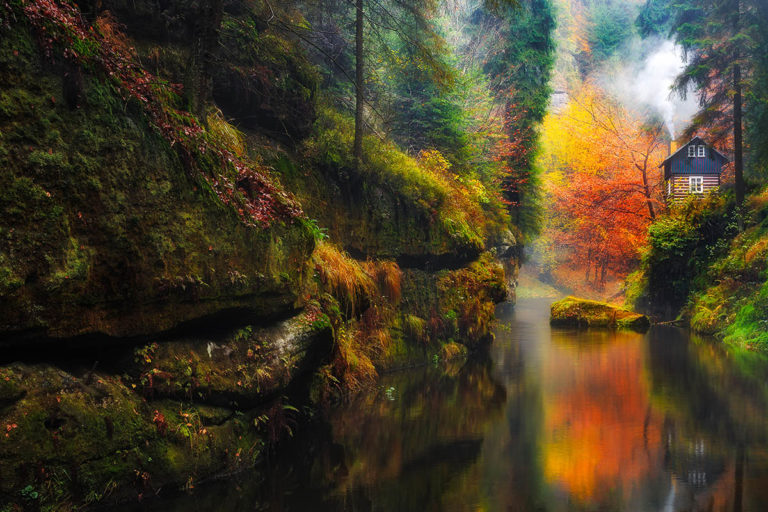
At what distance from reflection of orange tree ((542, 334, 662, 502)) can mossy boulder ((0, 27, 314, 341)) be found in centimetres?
418

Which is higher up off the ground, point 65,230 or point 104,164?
point 104,164

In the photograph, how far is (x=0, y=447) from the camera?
15.0 feet

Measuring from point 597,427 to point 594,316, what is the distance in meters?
15.6

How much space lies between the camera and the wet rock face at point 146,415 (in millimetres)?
4789

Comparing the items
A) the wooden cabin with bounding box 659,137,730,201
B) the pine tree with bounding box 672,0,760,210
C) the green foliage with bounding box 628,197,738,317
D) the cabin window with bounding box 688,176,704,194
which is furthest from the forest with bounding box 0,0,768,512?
the cabin window with bounding box 688,176,704,194

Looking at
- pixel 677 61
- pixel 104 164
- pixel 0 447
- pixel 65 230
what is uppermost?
pixel 677 61

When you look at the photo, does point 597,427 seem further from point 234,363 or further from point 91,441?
point 91,441

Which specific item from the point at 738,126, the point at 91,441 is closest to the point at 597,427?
the point at 91,441

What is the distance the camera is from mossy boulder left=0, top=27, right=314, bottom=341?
4840mm

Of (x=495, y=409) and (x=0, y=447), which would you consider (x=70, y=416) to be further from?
(x=495, y=409)

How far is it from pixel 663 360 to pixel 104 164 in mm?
13673

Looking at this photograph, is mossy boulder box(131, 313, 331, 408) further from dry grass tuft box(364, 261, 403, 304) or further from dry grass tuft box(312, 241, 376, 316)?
dry grass tuft box(364, 261, 403, 304)

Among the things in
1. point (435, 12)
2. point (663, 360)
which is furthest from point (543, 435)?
point (435, 12)

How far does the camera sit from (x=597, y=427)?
895cm
